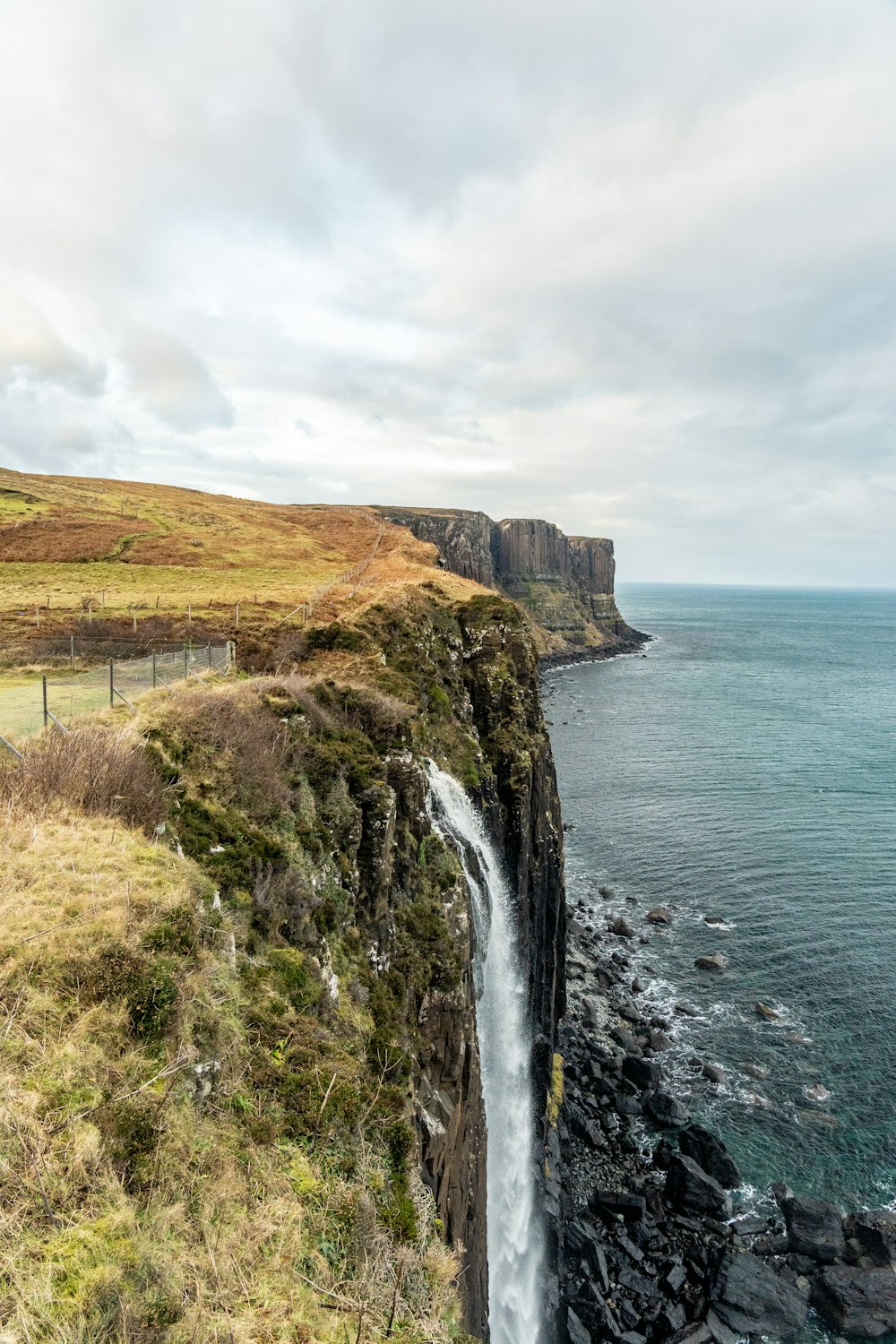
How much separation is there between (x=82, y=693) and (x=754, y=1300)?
3015cm

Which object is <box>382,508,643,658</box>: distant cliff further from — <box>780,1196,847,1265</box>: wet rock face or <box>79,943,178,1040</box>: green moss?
<box>79,943,178,1040</box>: green moss

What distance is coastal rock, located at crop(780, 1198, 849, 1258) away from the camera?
24844mm

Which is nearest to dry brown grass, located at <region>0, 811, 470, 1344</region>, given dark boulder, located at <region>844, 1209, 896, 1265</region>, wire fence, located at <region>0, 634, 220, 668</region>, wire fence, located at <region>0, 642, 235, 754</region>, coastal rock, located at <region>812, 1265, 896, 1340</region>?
wire fence, located at <region>0, 642, 235, 754</region>

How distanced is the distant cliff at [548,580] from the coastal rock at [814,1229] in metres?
135

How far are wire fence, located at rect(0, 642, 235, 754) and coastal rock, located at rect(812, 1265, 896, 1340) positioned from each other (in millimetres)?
30462

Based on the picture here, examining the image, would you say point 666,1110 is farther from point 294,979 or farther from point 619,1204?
point 294,979

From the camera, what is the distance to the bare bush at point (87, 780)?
12.0 metres

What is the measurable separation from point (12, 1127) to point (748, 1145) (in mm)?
33272

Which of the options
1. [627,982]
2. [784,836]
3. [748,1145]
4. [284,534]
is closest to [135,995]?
[748,1145]

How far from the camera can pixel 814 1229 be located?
2552cm

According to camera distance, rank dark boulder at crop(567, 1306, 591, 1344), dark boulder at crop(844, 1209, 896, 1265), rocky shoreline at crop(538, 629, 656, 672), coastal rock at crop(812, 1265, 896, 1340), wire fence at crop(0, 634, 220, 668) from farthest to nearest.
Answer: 1. rocky shoreline at crop(538, 629, 656, 672)
2. wire fence at crop(0, 634, 220, 668)
3. dark boulder at crop(844, 1209, 896, 1265)
4. coastal rock at crop(812, 1265, 896, 1340)
5. dark boulder at crop(567, 1306, 591, 1344)

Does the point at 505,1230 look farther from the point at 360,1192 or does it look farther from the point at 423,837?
the point at 360,1192

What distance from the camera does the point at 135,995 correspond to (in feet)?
28.8

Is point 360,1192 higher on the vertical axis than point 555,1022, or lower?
higher
